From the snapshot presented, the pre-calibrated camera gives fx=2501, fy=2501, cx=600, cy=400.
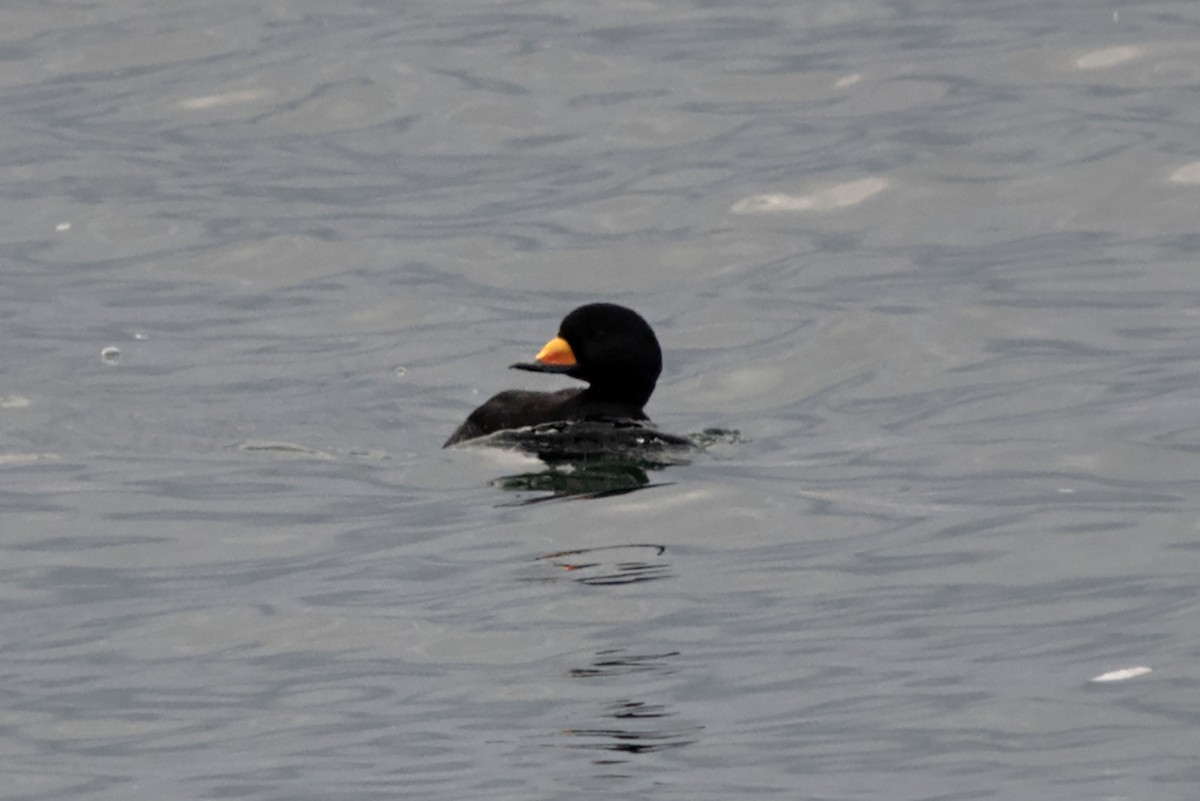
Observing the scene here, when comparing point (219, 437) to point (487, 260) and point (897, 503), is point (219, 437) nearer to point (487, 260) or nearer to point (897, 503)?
point (897, 503)

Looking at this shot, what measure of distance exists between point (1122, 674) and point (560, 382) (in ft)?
28.8

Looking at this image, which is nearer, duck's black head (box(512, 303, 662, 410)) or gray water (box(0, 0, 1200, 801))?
gray water (box(0, 0, 1200, 801))

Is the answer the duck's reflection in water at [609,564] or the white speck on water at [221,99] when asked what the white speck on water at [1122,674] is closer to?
the duck's reflection in water at [609,564]

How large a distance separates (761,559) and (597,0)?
736 inches

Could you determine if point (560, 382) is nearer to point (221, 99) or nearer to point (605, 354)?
point (605, 354)

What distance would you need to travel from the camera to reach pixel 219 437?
46.8 feet

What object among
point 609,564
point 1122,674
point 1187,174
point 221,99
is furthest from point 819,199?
point 1122,674

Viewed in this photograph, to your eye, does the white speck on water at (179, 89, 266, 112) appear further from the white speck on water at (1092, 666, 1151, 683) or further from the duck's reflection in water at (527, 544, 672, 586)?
the white speck on water at (1092, 666, 1151, 683)

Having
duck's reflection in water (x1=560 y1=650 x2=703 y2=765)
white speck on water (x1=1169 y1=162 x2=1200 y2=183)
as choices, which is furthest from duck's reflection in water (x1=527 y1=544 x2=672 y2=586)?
white speck on water (x1=1169 y1=162 x2=1200 y2=183)

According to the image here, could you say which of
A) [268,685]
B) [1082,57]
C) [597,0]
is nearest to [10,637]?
[268,685]

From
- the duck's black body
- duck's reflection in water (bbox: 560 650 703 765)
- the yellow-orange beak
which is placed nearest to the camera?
duck's reflection in water (bbox: 560 650 703 765)

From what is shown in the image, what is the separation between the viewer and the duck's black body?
12.8 metres

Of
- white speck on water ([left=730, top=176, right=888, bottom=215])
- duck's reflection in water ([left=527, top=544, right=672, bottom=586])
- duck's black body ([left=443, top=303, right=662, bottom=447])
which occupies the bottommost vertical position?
white speck on water ([left=730, top=176, right=888, bottom=215])

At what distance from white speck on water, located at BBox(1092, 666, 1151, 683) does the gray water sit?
49 millimetres
